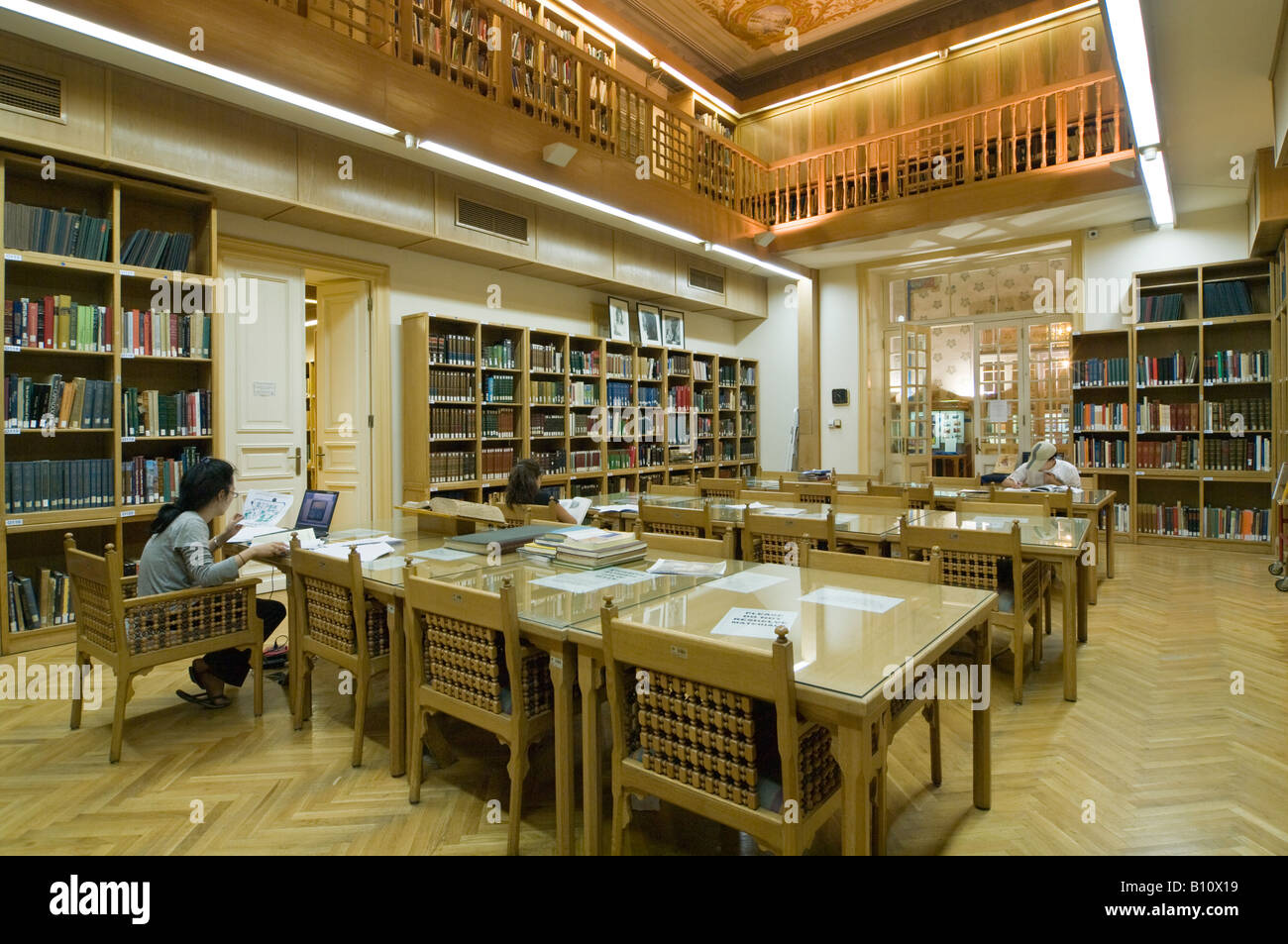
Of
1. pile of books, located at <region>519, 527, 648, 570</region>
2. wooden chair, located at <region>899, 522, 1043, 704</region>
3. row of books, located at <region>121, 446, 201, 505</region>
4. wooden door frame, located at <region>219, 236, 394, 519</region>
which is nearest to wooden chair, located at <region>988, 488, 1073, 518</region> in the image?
wooden chair, located at <region>899, 522, 1043, 704</region>

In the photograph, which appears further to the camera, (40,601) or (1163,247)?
(1163,247)

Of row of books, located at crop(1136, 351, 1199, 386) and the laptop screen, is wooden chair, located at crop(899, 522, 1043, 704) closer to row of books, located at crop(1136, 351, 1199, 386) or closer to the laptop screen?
the laptop screen

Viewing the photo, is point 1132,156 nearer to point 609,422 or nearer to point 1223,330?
point 1223,330

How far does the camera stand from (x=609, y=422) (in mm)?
7844

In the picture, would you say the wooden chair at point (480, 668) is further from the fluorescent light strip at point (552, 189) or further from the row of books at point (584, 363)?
the row of books at point (584, 363)

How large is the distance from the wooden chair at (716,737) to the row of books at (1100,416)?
7515 mm

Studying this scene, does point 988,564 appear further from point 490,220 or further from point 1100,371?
point 1100,371

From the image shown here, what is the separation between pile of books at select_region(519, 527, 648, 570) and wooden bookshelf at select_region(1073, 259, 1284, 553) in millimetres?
6881

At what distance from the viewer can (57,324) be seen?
4113 mm

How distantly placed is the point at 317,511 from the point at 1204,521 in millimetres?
8160

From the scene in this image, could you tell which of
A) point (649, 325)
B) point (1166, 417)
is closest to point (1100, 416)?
point (1166, 417)

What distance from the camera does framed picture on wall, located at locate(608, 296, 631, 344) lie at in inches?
316

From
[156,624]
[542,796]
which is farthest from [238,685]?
[542,796]

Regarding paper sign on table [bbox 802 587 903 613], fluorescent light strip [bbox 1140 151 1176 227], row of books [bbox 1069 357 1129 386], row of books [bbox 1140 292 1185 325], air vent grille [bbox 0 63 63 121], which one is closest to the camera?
paper sign on table [bbox 802 587 903 613]
